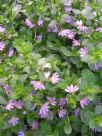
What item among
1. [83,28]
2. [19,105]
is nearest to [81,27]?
[83,28]

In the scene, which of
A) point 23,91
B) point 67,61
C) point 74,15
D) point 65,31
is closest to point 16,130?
point 23,91

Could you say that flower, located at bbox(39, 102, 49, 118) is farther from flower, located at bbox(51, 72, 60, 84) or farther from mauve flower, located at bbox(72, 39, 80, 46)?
mauve flower, located at bbox(72, 39, 80, 46)

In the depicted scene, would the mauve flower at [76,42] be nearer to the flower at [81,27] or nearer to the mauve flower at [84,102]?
the flower at [81,27]

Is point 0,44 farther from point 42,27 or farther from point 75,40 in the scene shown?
point 75,40

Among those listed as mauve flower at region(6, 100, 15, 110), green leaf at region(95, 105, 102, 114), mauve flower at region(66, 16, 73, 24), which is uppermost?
mauve flower at region(66, 16, 73, 24)

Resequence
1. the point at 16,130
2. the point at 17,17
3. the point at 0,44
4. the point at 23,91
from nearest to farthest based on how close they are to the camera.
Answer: the point at 23,91 < the point at 16,130 < the point at 0,44 < the point at 17,17

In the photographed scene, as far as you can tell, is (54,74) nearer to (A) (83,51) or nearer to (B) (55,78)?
(B) (55,78)

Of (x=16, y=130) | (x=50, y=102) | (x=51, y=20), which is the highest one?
(x=51, y=20)

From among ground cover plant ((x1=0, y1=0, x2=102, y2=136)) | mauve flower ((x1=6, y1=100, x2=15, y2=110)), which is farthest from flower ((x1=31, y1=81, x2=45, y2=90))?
mauve flower ((x1=6, y1=100, x2=15, y2=110))

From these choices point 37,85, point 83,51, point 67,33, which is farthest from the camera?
point 67,33
